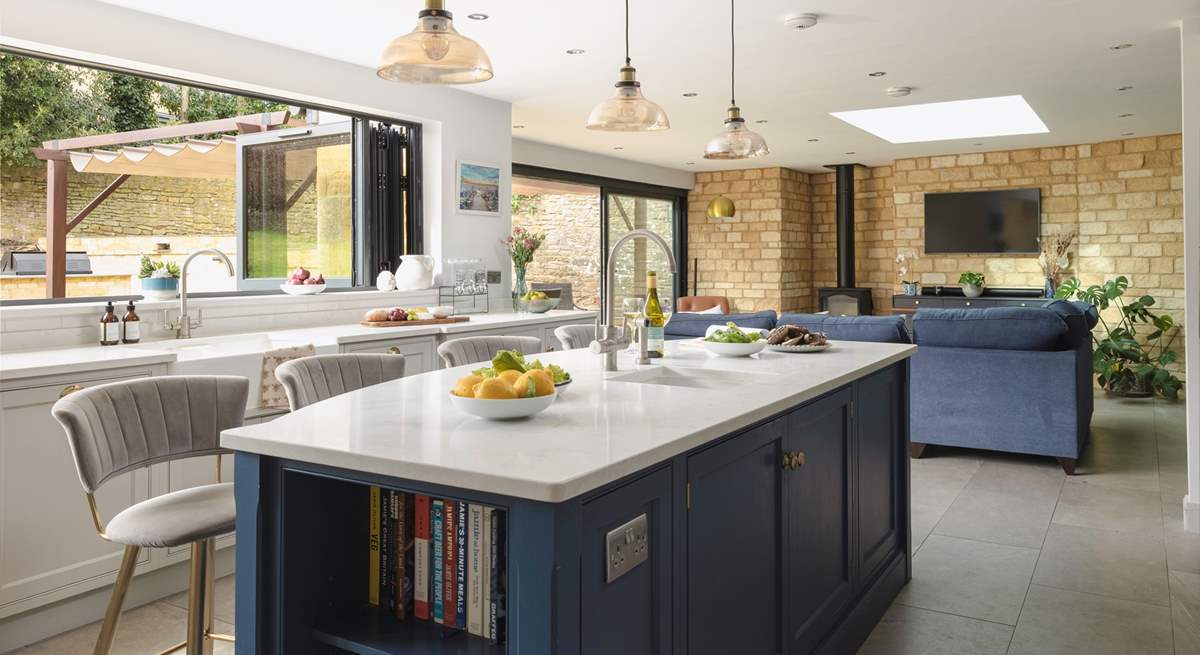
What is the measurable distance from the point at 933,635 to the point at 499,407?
1829 millimetres

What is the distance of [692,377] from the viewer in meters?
2.58

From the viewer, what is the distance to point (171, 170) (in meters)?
4.71

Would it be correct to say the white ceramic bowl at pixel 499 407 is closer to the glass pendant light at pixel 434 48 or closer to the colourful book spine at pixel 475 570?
the colourful book spine at pixel 475 570

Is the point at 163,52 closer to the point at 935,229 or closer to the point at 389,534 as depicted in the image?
the point at 389,534

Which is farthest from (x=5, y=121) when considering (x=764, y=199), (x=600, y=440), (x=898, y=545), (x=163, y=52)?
(x=764, y=199)

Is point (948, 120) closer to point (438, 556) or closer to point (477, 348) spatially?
point (477, 348)

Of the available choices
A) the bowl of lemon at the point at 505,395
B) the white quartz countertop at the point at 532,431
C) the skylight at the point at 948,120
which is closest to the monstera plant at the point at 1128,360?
the skylight at the point at 948,120

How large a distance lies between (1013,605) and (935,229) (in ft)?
25.5

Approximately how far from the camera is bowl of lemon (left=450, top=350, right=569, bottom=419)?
1.74 metres

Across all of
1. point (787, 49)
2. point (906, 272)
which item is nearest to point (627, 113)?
point (787, 49)

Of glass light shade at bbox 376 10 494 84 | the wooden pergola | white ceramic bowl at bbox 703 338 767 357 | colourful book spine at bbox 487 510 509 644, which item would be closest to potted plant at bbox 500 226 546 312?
the wooden pergola

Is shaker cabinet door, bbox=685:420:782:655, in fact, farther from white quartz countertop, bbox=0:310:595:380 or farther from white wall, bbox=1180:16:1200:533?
white wall, bbox=1180:16:1200:533

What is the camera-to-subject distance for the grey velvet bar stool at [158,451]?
6.27 feet

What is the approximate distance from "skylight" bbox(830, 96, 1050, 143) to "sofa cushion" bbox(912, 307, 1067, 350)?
2.83 metres
